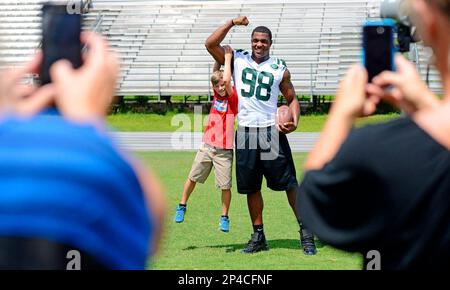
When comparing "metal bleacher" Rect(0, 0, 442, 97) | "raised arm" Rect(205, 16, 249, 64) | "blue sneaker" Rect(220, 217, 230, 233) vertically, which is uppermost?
"metal bleacher" Rect(0, 0, 442, 97)

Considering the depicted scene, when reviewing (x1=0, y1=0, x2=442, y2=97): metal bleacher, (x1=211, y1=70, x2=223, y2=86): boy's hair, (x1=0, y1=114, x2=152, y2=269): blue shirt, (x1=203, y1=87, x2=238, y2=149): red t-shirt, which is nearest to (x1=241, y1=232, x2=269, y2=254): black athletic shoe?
(x1=203, y1=87, x2=238, y2=149): red t-shirt

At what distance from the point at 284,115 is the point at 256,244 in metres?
1.18

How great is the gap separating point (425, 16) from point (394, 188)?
0.36m

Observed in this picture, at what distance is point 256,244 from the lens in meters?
8.86

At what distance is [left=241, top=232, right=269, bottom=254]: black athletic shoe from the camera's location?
882 centimetres

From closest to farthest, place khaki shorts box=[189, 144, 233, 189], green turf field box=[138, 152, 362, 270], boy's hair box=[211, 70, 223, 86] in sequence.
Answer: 1. green turf field box=[138, 152, 362, 270]
2. boy's hair box=[211, 70, 223, 86]
3. khaki shorts box=[189, 144, 233, 189]

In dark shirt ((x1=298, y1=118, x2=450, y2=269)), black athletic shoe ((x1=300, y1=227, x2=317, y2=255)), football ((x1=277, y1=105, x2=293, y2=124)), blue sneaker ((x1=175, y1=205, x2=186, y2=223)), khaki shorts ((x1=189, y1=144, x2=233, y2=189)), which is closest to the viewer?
dark shirt ((x1=298, y1=118, x2=450, y2=269))

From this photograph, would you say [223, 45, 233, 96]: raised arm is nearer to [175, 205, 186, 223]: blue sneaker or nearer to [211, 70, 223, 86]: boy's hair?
[211, 70, 223, 86]: boy's hair

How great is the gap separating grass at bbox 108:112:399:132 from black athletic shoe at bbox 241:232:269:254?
1609 cm

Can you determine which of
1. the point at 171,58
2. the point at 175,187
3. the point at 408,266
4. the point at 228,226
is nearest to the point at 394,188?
the point at 408,266

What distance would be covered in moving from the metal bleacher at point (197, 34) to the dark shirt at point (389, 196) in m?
28.0

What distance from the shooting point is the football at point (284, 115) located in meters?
9.07

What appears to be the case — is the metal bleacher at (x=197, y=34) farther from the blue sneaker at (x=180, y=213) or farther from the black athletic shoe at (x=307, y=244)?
the black athletic shoe at (x=307, y=244)

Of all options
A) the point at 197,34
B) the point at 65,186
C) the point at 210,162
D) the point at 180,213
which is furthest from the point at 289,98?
the point at 197,34
